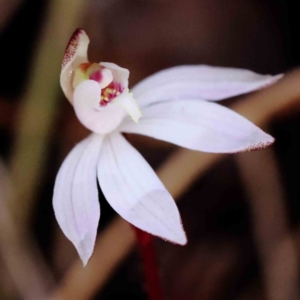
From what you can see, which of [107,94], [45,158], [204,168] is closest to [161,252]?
[204,168]

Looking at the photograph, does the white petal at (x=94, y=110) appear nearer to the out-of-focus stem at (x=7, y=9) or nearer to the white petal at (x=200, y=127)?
the white petal at (x=200, y=127)

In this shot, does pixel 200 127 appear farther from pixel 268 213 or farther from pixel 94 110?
pixel 268 213

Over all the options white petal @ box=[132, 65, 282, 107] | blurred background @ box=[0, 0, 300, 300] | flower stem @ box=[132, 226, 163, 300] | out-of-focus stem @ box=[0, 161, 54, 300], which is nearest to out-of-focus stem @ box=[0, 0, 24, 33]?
blurred background @ box=[0, 0, 300, 300]

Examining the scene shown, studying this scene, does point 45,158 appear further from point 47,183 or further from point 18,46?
point 18,46

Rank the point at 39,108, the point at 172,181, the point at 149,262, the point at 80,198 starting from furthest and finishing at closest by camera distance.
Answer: the point at 39,108
the point at 172,181
the point at 149,262
the point at 80,198

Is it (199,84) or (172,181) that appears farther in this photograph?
(172,181)

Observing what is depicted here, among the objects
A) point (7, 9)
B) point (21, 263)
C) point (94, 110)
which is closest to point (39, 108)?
point (7, 9)
